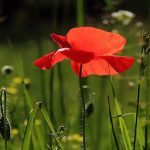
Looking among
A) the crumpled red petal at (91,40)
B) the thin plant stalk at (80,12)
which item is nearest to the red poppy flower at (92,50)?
the crumpled red petal at (91,40)

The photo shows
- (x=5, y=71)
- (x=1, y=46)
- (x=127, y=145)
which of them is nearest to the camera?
(x=127, y=145)

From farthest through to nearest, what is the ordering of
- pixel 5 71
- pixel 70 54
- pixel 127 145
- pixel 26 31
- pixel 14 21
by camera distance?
pixel 14 21 < pixel 26 31 < pixel 5 71 < pixel 127 145 < pixel 70 54

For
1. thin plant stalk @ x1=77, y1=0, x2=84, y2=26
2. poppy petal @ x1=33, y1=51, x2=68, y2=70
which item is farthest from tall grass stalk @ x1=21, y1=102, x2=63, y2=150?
thin plant stalk @ x1=77, y1=0, x2=84, y2=26

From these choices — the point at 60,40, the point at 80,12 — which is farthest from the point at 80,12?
the point at 60,40

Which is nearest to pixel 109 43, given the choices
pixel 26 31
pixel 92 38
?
pixel 92 38

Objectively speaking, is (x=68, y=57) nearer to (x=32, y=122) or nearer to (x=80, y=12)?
(x=32, y=122)

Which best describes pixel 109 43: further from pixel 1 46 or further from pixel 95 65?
pixel 1 46
